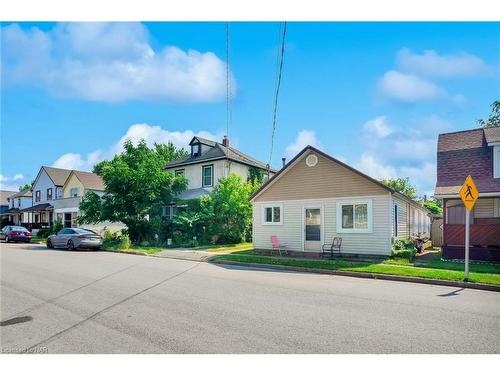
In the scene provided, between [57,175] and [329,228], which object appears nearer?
[329,228]

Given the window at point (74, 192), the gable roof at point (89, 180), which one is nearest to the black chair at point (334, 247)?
the gable roof at point (89, 180)

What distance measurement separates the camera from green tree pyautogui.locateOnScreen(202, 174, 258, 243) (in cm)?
2564

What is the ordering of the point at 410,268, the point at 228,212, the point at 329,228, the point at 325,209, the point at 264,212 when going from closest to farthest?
the point at 410,268 < the point at 329,228 < the point at 325,209 < the point at 264,212 < the point at 228,212

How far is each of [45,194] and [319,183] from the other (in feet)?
149

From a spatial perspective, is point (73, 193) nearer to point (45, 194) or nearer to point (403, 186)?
point (45, 194)

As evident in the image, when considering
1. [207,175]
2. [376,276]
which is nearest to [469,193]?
[376,276]

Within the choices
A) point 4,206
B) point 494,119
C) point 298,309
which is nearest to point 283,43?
point 298,309

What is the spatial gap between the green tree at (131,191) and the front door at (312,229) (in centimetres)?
1226

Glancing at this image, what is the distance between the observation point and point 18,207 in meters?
60.5

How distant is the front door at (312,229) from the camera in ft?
62.0

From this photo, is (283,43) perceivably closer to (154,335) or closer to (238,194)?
(154,335)

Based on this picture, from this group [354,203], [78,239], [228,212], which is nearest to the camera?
[354,203]

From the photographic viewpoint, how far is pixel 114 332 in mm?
5859

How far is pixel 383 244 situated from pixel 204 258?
844 centimetres
